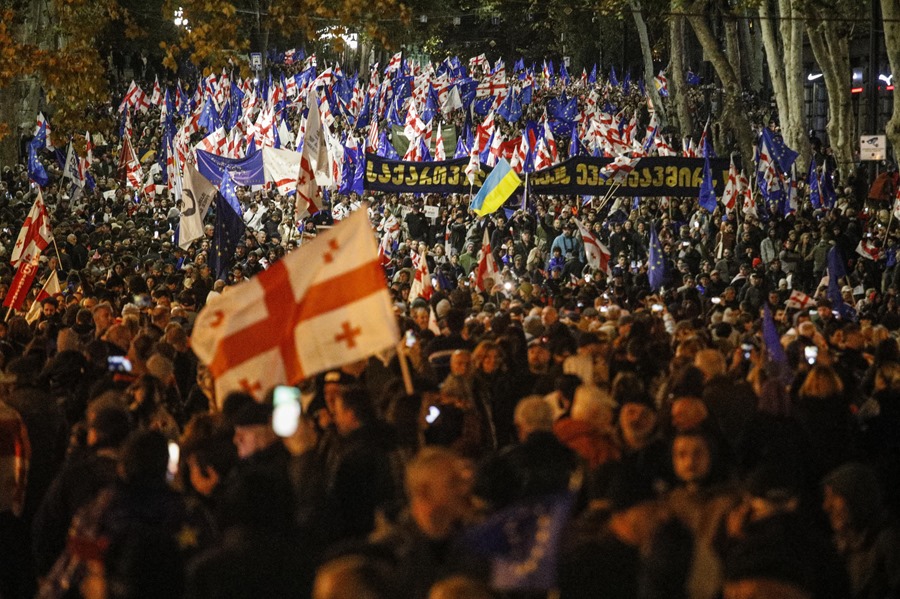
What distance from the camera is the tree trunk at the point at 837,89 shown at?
2942 centimetres

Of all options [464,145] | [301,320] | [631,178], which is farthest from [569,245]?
[301,320]

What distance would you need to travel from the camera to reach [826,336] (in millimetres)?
12273

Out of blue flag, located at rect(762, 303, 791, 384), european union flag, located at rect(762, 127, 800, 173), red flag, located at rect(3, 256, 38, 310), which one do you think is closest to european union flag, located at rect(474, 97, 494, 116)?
european union flag, located at rect(762, 127, 800, 173)

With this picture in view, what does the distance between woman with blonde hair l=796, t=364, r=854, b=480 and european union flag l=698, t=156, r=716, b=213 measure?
49.0ft

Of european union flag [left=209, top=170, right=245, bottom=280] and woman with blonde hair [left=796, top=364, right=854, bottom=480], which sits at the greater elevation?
european union flag [left=209, top=170, right=245, bottom=280]

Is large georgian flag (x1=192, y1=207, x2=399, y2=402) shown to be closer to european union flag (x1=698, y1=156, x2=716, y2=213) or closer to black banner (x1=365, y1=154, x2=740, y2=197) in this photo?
black banner (x1=365, y1=154, x2=740, y2=197)

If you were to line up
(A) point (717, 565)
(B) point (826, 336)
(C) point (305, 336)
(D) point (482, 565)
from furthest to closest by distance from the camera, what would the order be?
(B) point (826, 336)
(C) point (305, 336)
(A) point (717, 565)
(D) point (482, 565)

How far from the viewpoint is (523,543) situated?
176 inches

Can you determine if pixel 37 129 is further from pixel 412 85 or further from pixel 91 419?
pixel 91 419

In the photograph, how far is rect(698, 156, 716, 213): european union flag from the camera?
74.4ft

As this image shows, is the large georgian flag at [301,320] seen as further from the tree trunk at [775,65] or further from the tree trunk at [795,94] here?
the tree trunk at [775,65]

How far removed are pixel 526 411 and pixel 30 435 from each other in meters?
2.73

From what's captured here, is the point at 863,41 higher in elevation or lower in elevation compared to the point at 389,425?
higher

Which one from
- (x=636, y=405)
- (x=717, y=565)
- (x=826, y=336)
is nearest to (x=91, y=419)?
(x=636, y=405)
